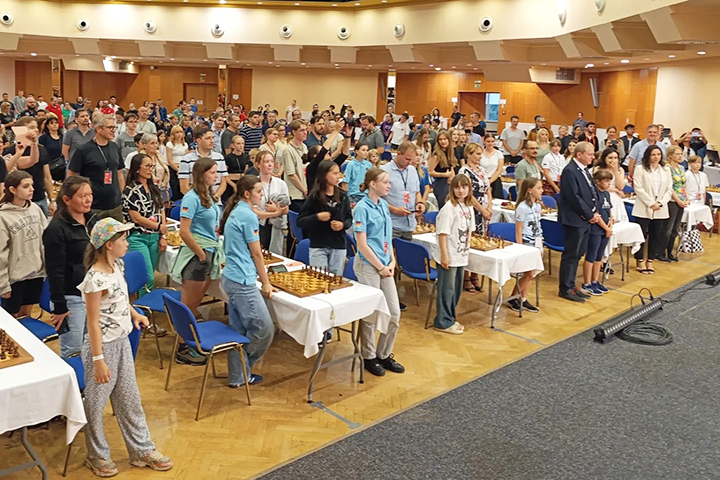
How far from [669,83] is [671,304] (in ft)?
37.0

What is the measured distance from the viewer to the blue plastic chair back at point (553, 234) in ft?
26.6

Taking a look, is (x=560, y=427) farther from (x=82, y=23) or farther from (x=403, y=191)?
(x=82, y=23)

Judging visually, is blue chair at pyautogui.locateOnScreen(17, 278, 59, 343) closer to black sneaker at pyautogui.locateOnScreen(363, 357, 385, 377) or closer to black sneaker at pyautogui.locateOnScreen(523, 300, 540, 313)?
black sneaker at pyautogui.locateOnScreen(363, 357, 385, 377)

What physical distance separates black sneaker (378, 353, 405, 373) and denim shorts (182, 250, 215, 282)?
161cm

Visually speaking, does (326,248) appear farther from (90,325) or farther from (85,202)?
(90,325)

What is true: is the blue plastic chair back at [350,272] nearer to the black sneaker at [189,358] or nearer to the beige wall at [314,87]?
the black sneaker at [189,358]

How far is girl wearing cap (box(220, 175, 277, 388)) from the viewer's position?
15.9 feet

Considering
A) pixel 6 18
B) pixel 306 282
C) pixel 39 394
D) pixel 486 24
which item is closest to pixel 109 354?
pixel 39 394

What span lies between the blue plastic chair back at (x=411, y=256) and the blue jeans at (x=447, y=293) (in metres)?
0.26

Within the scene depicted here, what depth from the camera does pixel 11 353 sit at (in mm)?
3598

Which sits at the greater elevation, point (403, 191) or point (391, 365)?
point (403, 191)

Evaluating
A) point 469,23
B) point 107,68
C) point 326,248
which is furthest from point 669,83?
point 107,68

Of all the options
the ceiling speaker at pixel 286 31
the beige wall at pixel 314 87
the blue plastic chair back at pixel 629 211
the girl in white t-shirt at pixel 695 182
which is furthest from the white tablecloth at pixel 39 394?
the beige wall at pixel 314 87

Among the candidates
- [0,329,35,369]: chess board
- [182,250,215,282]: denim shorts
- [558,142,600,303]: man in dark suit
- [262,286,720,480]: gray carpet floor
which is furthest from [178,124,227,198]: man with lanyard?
[558,142,600,303]: man in dark suit
